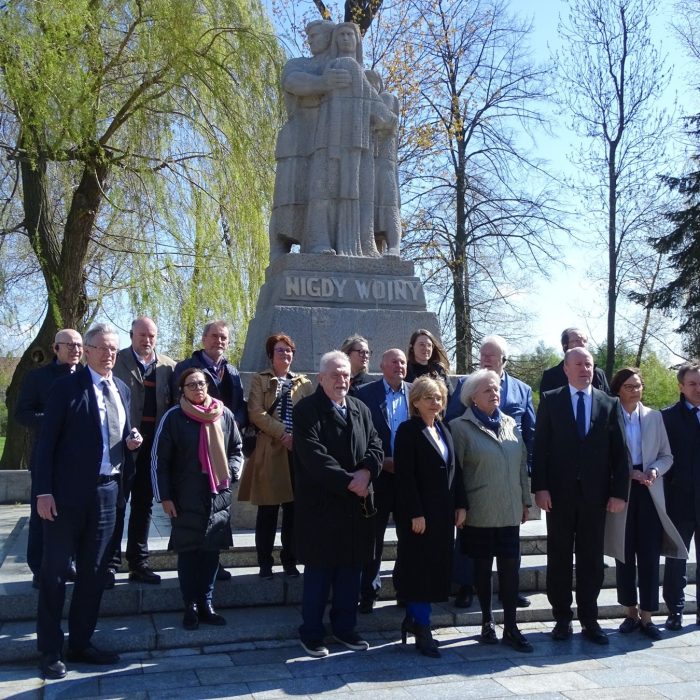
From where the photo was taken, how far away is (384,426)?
218 inches

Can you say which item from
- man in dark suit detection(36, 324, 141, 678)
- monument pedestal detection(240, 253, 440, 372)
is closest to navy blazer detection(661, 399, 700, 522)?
monument pedestal detection(240, 253, 440, 372)

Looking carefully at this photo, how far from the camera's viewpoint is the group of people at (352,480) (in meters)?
4.61

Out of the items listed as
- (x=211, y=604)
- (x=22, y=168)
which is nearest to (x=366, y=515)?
(x=211, y=604)

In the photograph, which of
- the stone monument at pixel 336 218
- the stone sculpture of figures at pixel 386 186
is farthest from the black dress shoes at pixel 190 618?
the stone sculpture of figures at pixel 386 186

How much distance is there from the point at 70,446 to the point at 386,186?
489 centimetres

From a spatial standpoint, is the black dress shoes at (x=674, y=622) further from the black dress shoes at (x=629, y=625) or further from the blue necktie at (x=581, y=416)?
the blue necktie at (x=581, y=416)

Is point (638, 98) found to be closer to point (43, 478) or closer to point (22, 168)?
point (22, 168)

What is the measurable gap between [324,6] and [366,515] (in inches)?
630

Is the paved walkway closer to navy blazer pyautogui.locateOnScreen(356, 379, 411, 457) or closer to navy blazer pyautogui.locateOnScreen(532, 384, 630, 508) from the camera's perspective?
navy blazer pyautogui.locateOnScreen(532, 384, 630, 508)

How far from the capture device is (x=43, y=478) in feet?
14.6

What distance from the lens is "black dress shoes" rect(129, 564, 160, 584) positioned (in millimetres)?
5461

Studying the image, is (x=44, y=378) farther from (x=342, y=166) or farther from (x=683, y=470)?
(x=683, y=470)

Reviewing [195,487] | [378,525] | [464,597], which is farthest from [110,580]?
[464,597]

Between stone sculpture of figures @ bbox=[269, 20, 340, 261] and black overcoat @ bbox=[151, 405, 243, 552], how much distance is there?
3564 millimetres
